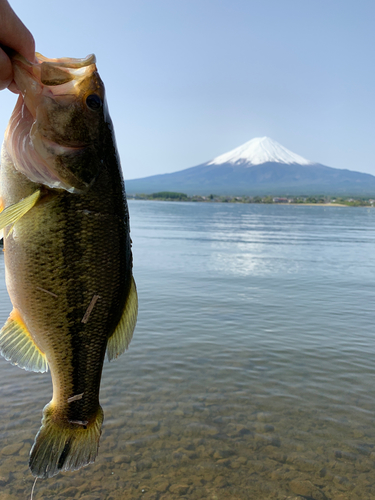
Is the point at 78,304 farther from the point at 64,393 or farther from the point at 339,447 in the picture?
the point at 339,447

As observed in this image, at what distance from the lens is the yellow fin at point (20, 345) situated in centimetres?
257

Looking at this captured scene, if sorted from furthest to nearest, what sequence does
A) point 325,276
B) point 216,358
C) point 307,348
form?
point 325,276 < point 307,348 < point 216,358

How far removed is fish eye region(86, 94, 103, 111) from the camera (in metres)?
2.30

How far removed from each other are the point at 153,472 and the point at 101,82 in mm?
5542

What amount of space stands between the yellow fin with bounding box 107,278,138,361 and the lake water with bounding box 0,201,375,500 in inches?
151

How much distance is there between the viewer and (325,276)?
22.6m

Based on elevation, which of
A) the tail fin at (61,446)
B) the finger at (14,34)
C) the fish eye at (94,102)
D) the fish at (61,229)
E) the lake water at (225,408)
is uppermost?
the finger at (14,34)

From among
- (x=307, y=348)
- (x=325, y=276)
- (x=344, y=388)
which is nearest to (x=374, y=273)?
(x=325, y=276)

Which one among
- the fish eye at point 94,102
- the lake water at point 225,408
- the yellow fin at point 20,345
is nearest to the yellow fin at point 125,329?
the yellow fin at point 20,345

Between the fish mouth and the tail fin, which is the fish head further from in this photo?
the tail fin

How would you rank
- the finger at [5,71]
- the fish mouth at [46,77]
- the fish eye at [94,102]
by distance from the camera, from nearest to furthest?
1. the finger at [5,71]
2. the fish mouth at [46,77]
3. the fish eye at [94,102]

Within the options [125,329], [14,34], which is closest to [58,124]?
[14,34]

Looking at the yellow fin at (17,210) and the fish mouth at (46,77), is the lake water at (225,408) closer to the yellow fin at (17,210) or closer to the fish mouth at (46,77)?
the yellow fin at (17,210)

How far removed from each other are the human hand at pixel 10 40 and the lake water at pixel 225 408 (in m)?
5.29
